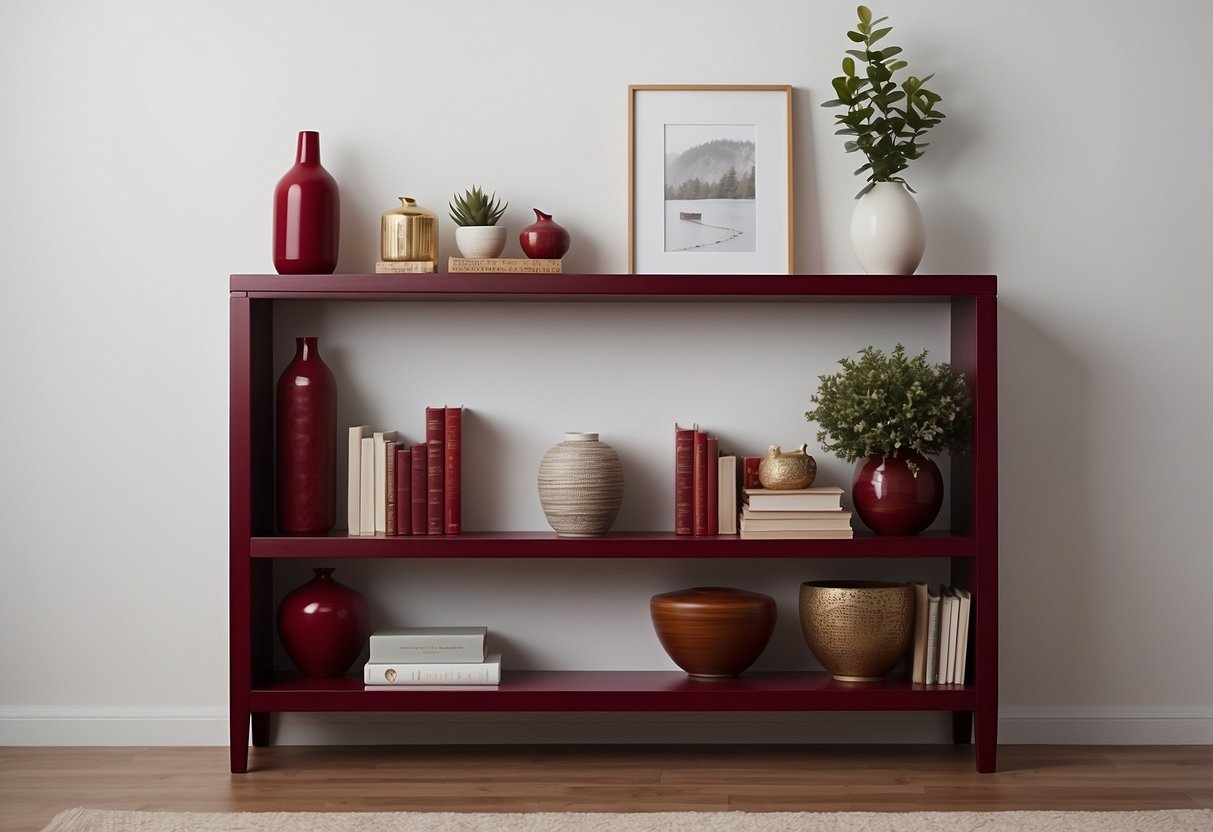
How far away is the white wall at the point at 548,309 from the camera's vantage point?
2969 mm

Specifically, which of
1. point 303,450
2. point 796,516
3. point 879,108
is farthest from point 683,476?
point 879,108

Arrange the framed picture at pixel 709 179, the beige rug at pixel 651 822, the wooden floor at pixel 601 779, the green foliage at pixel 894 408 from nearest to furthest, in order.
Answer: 1. the beige rug at pixel 651 822
2. the wooden floor at pixel 601 779
3. the green foliage at pixel 894 408
4. the framed picture at pixel 709 179

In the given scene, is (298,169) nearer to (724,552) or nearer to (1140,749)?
(724,552)

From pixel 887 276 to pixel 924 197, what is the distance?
1.37 feet

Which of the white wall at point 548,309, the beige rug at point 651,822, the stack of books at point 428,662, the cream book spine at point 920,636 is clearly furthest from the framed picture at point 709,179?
the beige rug at point 651,822

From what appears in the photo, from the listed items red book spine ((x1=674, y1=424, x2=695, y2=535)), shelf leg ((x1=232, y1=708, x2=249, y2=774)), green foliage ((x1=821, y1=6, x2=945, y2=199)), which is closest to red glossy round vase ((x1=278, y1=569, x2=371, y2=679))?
shelf leg ((x1=232, y1=708, x2=249, y2=774))

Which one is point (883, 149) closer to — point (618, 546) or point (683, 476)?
point (683, 476)

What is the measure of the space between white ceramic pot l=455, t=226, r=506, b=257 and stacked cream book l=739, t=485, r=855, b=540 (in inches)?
35.4

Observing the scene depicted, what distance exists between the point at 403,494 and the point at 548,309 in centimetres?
64

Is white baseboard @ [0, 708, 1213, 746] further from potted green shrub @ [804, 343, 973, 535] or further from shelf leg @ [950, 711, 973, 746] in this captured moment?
potted green shrub @ [804, 343, 973, 535]

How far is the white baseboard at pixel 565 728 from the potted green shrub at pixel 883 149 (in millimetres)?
1235

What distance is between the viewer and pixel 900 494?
8.92ft

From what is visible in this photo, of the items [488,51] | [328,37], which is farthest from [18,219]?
[488,51]

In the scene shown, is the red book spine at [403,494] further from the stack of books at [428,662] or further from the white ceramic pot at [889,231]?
the white ceramic pot at [889,231]
